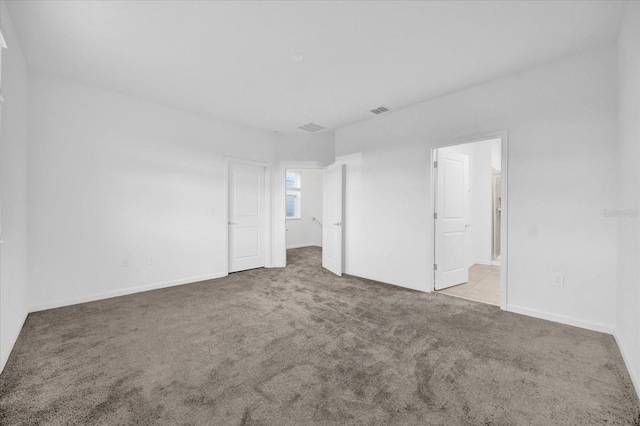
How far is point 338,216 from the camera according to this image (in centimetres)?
486

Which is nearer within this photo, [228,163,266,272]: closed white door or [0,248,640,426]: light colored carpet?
[0,248,640,426]: light colored carpet

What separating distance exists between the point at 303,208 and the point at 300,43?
20.8 feet

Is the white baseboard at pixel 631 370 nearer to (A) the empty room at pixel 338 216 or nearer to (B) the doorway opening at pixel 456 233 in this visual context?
(A) the empty room at pixel 338 216

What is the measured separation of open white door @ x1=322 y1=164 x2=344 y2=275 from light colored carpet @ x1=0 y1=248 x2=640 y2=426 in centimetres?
166

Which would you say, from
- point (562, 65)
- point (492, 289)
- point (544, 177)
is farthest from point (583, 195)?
point (492, 289)

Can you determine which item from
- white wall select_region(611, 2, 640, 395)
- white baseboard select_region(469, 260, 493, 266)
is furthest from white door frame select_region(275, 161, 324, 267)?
white wall select_region(611, 2, 640, 395)

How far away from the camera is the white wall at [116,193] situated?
311 cm

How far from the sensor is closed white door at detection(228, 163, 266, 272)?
4.95 m

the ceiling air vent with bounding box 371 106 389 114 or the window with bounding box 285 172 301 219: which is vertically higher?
the ceiling air vent with bounding box 371 106 389 114

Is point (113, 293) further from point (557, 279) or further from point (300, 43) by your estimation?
point (557, 279)

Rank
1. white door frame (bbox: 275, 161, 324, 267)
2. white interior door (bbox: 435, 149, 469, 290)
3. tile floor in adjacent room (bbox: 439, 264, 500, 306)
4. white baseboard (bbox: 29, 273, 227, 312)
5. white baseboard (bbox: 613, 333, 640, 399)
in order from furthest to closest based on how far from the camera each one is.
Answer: white door frame (bbox: 275, 161, 324, 267)
white interior door (bbox: 435, 149, 469, 290)
tile floor in adjacent room (bbox: 439, 264, 500, 306)
white baseboard (bbox: 29, 273, 227, 312)
white baseboard (bbox: 613, 333, 640, 399)

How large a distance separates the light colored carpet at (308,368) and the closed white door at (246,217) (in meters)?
1.82

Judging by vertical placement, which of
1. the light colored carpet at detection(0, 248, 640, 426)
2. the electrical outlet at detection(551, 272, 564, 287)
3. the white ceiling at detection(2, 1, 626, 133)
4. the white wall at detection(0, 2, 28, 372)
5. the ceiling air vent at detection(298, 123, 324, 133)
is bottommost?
the light colored carpet at detection(0, 248, 640, 426)

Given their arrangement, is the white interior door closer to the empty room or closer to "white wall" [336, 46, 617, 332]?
the empty room
